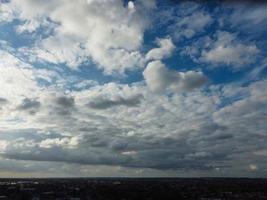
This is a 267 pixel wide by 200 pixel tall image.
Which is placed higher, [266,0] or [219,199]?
[219,199]

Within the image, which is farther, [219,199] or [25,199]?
[219,199]

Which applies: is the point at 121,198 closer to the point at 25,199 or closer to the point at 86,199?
the point at 86,199

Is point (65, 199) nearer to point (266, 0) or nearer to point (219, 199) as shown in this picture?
point (219, 199)

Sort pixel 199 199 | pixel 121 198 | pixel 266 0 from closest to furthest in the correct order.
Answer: pixel 266 0 < pixel 121 198 < pixel 199 199

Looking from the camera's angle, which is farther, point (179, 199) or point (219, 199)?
point (219, 199)

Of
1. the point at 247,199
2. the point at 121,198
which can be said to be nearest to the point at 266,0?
the point at 121,198

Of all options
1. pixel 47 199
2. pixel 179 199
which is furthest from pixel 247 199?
pixel 47 199

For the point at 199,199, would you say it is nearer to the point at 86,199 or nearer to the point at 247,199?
the point at 247,199

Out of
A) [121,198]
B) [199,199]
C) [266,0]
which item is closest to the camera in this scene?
[266,0]
